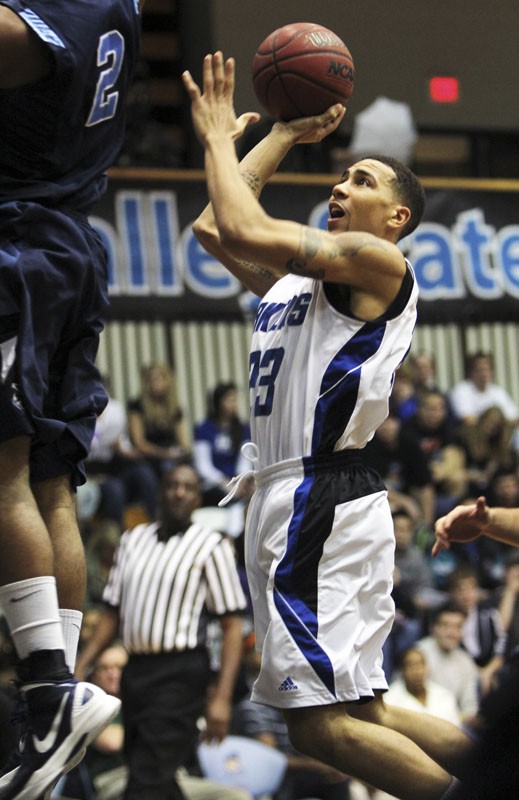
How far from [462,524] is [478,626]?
5792 mm

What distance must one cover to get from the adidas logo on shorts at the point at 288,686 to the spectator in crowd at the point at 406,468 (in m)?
7.77

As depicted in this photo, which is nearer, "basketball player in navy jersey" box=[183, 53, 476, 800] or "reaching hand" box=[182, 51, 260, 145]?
"basketball player in navy jersey" box=[183, 53, 476, 800]

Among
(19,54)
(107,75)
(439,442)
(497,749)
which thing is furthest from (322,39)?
(439,442)

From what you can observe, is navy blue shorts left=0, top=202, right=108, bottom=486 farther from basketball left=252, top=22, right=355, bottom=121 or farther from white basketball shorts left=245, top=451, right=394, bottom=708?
basketball left=252, top=22, right=355, bottom=121

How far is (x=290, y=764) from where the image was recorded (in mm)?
8086

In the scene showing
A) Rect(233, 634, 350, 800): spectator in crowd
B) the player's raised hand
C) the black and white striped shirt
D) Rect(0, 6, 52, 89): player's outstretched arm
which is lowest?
Rect(233, 634, 350, 800): spectator in crowd

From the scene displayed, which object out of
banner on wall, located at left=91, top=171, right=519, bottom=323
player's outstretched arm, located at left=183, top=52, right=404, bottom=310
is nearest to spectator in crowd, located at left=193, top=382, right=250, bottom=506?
A: banner on wall, located at left=91, top=171, right=519, bottom=323

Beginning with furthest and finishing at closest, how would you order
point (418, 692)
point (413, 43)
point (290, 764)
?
point (413, 43)
point (418, 692)
point (290, 764)

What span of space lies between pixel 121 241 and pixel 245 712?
18.2 ft

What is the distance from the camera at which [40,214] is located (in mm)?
3482

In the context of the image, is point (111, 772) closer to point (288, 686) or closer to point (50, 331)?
point (288, 686)

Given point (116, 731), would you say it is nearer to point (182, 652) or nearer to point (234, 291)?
point (182, 652)

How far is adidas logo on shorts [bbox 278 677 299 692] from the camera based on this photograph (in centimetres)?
379

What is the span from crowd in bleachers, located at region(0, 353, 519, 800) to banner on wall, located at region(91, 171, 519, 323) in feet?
A: 2.88
